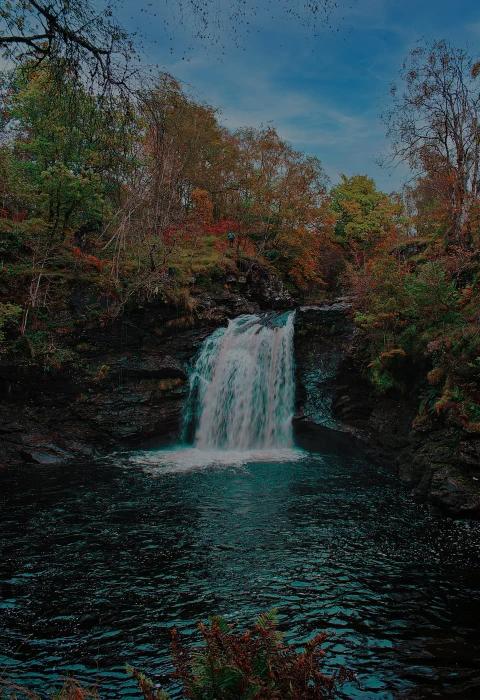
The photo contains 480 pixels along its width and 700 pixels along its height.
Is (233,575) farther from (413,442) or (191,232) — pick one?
(191,232)

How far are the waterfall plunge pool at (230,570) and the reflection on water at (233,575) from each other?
0.02 m

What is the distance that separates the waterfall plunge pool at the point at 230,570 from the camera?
15.9 feet

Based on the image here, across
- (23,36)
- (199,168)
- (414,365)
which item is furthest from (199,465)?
(199,168)

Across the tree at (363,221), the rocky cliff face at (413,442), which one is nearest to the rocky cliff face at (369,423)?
the rocky cliff face at (413,442)

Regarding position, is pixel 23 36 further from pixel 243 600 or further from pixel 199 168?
pixel 199 168

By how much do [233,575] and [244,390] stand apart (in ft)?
29.9

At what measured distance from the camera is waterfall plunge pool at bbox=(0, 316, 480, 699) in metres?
4.83

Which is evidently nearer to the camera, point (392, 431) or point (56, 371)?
point (392, 431)

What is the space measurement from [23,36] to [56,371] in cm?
1180

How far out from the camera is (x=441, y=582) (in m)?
6.45

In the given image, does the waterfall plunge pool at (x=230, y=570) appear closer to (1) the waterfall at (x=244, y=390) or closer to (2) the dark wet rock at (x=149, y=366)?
(1) the waterfall at (x=244, y=390)

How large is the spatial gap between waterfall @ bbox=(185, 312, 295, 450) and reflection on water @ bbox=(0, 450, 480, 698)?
156 inches

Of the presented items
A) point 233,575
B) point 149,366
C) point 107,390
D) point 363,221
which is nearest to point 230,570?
point 233,575

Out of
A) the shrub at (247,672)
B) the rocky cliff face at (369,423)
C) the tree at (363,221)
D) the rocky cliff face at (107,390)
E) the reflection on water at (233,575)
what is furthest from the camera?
the tree at (363,221)
